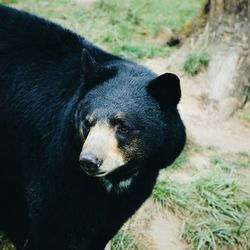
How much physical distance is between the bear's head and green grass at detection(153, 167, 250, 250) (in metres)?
1.81

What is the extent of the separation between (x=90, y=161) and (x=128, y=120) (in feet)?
1.52

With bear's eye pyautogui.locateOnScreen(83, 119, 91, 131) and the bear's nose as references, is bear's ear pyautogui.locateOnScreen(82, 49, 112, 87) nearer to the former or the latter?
bear's eye pyautogui.locateOnScreen(83, 119, 91, 131)

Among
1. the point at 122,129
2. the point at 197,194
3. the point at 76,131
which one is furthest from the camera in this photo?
the point at 197,194

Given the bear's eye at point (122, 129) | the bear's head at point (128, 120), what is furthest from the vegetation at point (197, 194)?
the bear's eye at point (122, 129)

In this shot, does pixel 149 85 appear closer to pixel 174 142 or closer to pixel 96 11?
pixel 174 142

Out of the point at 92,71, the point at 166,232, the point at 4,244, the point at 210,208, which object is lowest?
the point at 4,244

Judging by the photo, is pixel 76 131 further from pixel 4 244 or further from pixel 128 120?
pixel 4 244

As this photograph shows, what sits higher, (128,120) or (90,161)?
(128,120)

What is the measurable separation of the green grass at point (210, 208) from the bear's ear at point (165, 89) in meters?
2.17

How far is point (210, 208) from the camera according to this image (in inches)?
216

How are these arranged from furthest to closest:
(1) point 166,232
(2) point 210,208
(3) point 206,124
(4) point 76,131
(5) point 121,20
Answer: (5) point 121,20, (3) point 206,124, (2) point 210,208, (1) point 166,232, (4) point 76,131

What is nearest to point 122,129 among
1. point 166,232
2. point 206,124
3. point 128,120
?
point 128,120

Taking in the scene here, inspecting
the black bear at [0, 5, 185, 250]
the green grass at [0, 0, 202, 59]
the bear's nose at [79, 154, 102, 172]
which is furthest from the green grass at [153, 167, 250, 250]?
the green grass at [0, 0, 202, 59]

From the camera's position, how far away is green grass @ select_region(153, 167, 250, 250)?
5.14 metres
